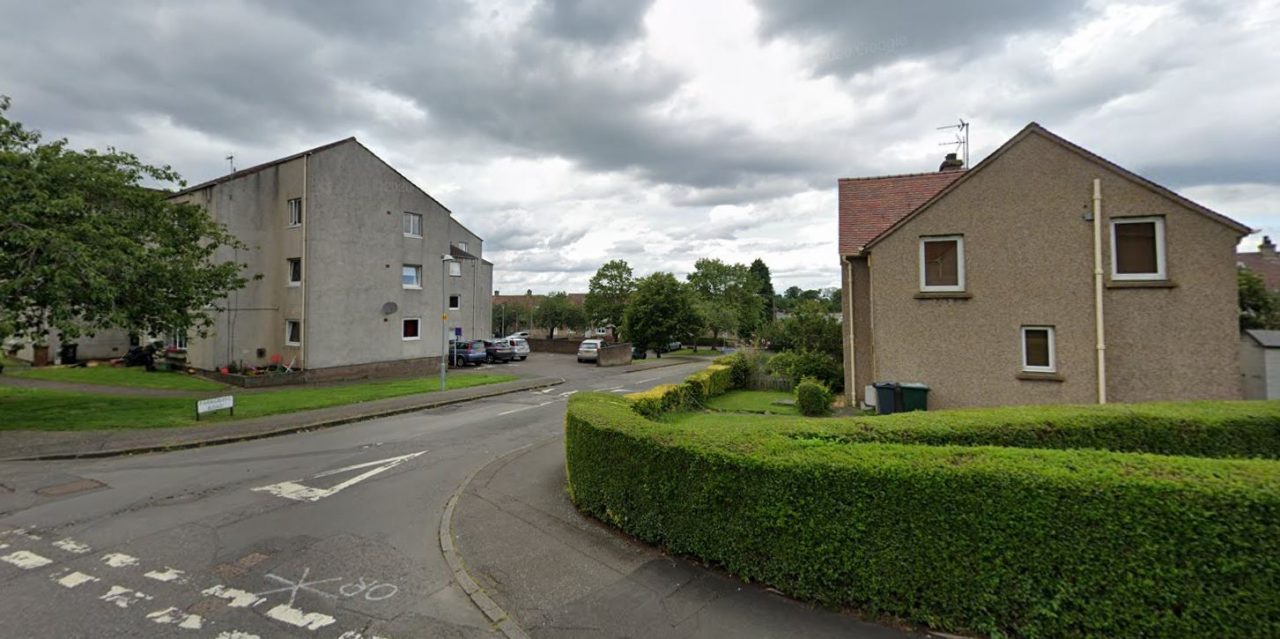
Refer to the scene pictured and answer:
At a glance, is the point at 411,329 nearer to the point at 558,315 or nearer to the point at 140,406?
the point at 140,406

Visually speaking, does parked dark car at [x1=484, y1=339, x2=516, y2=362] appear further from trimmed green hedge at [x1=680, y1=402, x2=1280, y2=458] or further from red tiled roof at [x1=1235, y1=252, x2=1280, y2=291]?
red tiled roof at [x1=1235, y1=252, x2=1280, y2=291]

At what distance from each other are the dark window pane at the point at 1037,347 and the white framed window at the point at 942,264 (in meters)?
1.87

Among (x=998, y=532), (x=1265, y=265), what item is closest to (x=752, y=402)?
(x=998, y=532)

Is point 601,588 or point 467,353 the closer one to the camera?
point 601,588

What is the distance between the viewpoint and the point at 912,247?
44.8 ft

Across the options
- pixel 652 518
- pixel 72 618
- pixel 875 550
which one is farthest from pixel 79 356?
pixel 875 550

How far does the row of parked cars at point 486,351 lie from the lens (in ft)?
105

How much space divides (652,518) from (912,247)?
1136 cm

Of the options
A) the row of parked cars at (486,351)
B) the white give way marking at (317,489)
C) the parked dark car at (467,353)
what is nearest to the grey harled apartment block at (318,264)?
the parked dark car at (467,353)

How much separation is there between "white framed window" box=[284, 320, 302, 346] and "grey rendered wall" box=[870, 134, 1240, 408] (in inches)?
938

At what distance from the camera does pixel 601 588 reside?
4.96 meters

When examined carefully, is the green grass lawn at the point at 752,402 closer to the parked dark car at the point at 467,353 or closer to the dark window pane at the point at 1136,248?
the dark window pane at the point at 1136,248

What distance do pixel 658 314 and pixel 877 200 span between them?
2585 centimetres

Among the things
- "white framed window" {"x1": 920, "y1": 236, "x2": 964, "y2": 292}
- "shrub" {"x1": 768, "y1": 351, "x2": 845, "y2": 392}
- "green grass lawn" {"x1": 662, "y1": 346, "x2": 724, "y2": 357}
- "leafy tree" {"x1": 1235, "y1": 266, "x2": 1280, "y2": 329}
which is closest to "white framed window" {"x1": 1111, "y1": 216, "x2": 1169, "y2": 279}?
"white framed window" {"x1": 920, "y1": 236, "x2": 964, "y2": 292}
